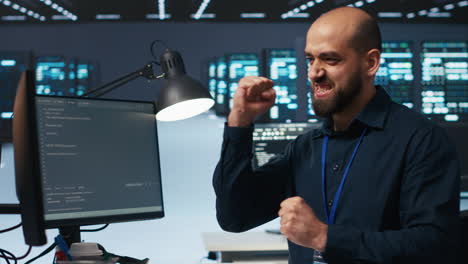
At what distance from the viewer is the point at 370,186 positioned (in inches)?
49.4

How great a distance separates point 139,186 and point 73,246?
27cm

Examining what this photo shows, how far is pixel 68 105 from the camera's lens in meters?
1.40

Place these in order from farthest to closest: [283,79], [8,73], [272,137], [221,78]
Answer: [221,78]
[8,73]
[283,79]
[272,137]

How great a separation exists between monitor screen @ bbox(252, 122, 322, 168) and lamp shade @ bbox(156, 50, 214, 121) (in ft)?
2.46

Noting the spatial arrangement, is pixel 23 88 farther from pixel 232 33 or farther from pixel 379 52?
pixel 232 33

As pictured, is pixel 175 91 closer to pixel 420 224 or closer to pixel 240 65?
pixel 420 224

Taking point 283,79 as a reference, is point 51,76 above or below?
above

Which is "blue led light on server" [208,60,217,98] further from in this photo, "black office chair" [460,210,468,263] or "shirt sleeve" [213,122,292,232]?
"black office chair" [460,210,468,263]

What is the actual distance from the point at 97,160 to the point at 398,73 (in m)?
2.14

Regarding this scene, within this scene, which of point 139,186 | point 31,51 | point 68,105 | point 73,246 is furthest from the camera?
point 31,51

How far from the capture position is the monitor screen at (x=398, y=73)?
305 cm

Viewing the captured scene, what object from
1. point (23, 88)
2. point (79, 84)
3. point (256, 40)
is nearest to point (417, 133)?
point (23, 88)

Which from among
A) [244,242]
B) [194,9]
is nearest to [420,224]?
[244,242]

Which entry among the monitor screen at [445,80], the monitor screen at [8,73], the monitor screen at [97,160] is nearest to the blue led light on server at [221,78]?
the monitor screen at [8,73]
